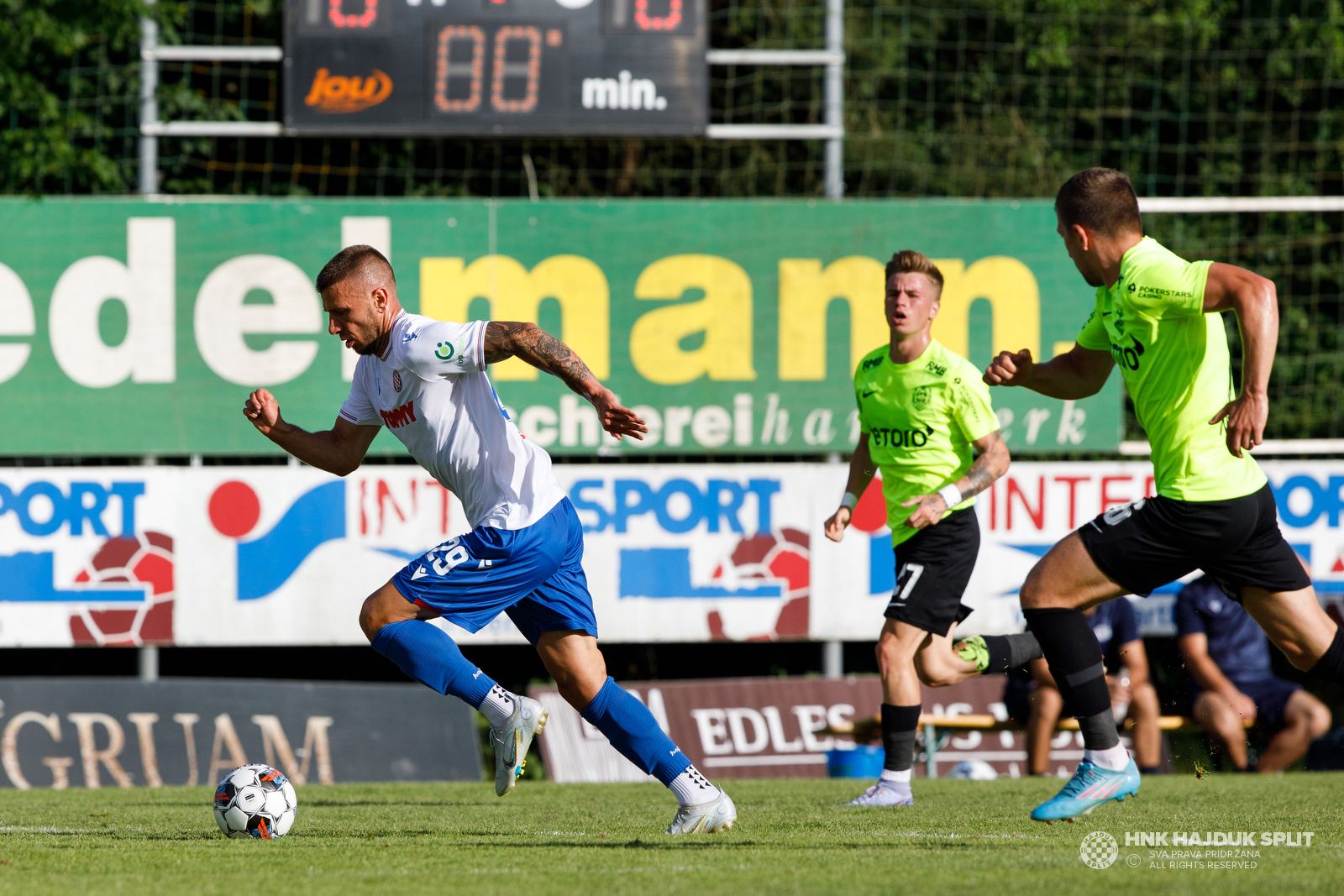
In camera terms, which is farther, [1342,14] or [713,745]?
[1342,14]

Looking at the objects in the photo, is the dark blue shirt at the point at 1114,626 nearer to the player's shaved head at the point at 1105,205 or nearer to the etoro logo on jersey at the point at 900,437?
the etoro logo on jersey at the point at 900,437

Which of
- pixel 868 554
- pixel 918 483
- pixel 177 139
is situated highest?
pixel 177 139

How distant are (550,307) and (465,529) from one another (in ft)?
5.82

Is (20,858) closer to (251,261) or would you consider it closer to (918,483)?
(918,483)

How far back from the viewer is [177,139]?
1294 centimetres

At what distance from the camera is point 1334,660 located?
482cm

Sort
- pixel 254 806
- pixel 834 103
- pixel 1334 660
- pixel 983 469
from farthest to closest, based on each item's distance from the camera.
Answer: pixel 834 103, pixel 983 469, pixel 254 806, pixel 1334 660

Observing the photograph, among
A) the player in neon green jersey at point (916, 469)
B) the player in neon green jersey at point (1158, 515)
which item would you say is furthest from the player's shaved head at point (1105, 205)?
the player in neon green jersey at point (916, 469)

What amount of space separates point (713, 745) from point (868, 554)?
5.88 feet

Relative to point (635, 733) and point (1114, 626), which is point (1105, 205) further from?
point (1114, 626)

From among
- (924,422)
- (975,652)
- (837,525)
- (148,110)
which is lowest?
(975,652)

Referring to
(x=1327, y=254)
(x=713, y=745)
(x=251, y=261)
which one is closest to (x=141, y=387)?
(x=251, y=261)

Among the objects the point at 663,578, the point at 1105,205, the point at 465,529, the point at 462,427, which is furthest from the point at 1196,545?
the point at 465,529

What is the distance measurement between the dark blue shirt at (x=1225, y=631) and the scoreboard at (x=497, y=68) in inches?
193
